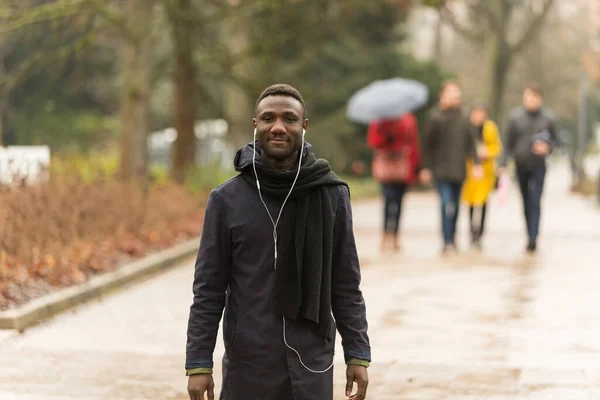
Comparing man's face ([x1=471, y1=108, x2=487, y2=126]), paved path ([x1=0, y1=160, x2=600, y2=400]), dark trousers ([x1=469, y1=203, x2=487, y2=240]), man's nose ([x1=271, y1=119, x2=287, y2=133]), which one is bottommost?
paved path ([x1=0, y1=160, x2=600, y2=400])

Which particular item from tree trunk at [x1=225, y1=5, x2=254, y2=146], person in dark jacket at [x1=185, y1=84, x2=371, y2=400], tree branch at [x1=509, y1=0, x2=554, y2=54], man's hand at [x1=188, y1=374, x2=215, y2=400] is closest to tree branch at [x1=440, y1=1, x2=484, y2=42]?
tree branch at [x1=509, y1=0, x2=554, y2=54]

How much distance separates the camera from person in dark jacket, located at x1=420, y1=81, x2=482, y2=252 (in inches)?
526

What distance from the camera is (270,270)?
3.87 metres

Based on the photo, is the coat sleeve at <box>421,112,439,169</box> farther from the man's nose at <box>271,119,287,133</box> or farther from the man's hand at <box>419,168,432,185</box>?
the man's nose at <box>271,119,287,133</box>

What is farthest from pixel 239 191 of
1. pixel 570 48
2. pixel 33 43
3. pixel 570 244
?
pixel 570 48

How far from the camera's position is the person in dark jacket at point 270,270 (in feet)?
12.6

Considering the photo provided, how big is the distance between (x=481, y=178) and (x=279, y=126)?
10715 millimetres

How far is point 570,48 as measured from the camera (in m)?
67.1

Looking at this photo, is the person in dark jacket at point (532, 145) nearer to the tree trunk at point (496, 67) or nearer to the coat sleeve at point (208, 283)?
the coat sleeve at point (208, 283)

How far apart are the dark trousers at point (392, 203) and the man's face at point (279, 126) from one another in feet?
32.7

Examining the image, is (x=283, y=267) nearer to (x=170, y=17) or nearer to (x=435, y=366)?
(x=435, y=366)

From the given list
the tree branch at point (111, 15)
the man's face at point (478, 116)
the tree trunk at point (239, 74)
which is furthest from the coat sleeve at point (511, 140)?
the tree trunk at point (239, 74)

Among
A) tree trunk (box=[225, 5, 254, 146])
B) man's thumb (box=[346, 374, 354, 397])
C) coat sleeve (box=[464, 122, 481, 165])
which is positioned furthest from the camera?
tree trunk (box=[225, 5, 254, 146])

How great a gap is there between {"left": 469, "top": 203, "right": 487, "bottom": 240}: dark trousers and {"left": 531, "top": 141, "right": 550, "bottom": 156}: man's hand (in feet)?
3.89
